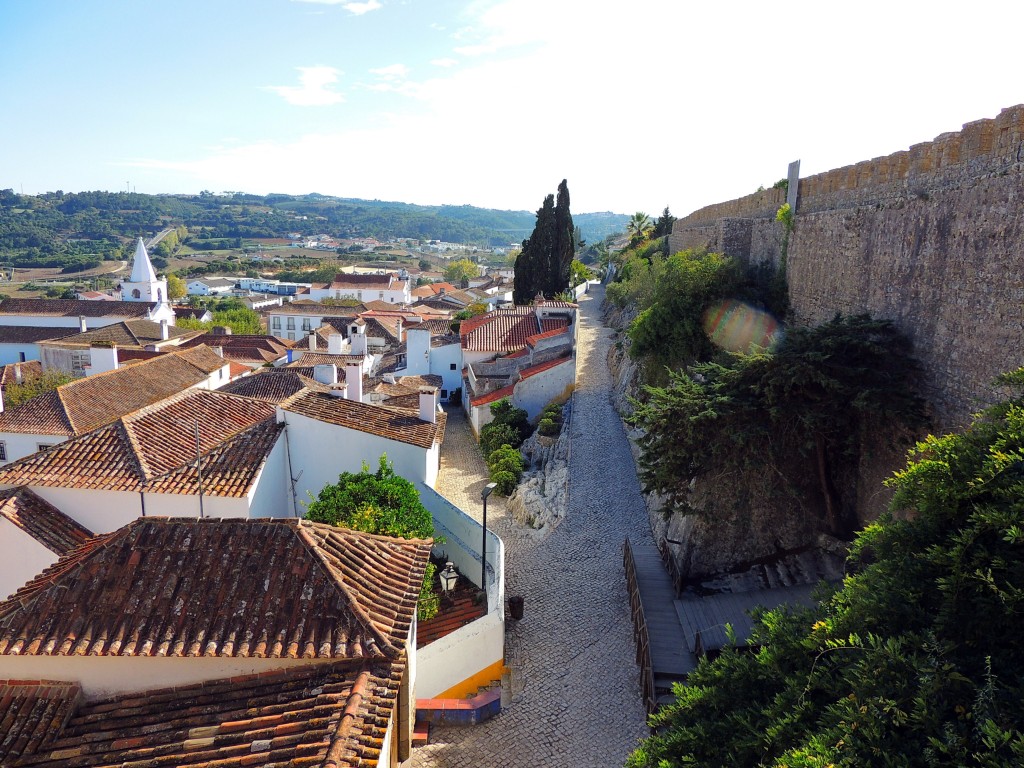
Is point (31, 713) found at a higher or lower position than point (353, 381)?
lower

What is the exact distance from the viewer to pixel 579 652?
1062cm

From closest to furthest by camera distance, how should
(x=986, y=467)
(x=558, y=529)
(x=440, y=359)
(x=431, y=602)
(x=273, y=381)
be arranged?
(x=986, y=467) → (x=431, y=602) → (x=558, y=529) → (x=273, y=381) → (x=440, y=359)

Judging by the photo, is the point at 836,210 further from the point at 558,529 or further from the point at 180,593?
the point at 180,593

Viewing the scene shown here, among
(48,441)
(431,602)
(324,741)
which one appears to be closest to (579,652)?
(431,602)

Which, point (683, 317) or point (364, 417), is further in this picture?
point (683, 317)

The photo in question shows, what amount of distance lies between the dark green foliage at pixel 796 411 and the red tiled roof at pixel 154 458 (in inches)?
286

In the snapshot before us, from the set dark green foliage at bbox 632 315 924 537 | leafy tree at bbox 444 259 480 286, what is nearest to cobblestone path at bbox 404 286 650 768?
dark green foliage at bbox 632 315 924 537

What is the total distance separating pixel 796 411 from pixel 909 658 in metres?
5.48

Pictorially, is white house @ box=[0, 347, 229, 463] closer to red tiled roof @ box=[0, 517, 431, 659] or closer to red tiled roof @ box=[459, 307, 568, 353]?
red tiled roof @ box=[0, 517, 431, 659]

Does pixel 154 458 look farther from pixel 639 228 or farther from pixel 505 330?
pixel 639 228

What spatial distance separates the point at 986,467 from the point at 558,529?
10.5m

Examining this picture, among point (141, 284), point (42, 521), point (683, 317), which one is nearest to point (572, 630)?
point (683, 317)

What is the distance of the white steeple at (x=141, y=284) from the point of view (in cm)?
5150

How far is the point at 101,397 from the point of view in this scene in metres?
19.8
